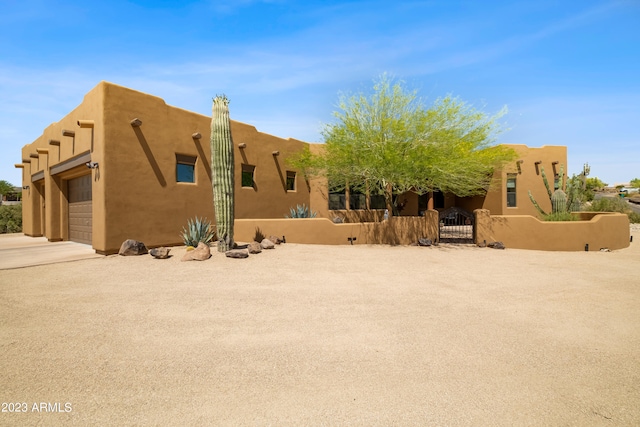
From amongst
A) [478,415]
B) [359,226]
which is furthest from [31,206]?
[478,415]

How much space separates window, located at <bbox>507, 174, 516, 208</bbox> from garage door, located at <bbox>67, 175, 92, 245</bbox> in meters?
24.0

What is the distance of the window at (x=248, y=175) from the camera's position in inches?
638

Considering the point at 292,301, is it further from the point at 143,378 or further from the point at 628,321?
the point at 628,321

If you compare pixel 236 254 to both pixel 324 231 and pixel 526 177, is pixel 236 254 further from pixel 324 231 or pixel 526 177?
pixel 526 177

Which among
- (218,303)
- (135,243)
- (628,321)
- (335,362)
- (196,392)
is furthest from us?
(135,243)

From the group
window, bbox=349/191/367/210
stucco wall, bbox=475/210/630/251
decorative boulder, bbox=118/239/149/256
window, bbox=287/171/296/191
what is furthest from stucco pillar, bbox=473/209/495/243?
decorative boulder, bbox=118/239/149/256

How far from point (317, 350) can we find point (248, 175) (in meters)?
13.3

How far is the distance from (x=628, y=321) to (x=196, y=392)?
626 centimetres

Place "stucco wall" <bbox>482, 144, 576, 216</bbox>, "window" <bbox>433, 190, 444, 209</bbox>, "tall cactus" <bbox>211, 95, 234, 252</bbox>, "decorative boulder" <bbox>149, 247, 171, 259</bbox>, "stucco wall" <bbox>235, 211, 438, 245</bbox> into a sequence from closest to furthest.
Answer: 1. "decorative boulder" <bbox>149, 247, 171, 259</bbox>
2. "tall cactus" <bbox>211, 95, 234, 252</bbox>
3. "stucco wall" <bbox>235, 211, 438, 245</bbox>
4. "stucco wall" <bbox>482, 144, 576, 216</bbox>
5. "window" <bbox>433, 190, 444, 209</bbox>

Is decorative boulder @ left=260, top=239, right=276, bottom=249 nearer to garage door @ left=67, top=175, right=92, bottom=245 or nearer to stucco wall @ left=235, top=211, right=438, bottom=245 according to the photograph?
stucco wall @ left=235, top=211, right=438, bottom=245

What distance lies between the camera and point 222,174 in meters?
10.9

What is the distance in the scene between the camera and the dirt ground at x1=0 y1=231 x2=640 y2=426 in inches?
115

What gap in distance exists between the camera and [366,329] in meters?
4.75

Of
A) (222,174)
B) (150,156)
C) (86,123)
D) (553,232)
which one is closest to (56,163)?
(86,123)
